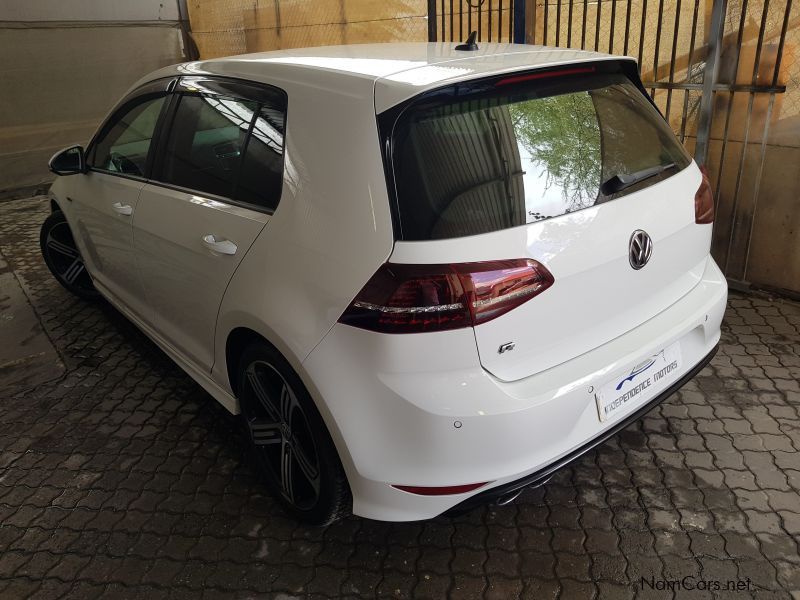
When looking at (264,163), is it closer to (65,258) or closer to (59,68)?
(65,258)

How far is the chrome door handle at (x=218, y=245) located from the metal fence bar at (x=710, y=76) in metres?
3.18

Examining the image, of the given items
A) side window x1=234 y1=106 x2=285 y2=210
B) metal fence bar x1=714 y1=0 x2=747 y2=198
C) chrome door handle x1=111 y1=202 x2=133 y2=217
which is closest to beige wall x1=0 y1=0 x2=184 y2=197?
chrome door handle x1=111 y1=202 x2=133 y2=217

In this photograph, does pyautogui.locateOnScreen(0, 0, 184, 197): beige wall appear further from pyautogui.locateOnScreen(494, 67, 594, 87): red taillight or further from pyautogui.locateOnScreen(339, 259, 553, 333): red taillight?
pyautogui.locateOnScreen(339, 259, 553, 333): red taillight

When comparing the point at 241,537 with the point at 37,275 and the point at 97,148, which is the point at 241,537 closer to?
the point at 97,148

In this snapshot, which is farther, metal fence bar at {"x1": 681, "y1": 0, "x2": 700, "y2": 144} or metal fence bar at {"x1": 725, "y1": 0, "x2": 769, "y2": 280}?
metal fence bar at {"x1": 681, "y1": 0, "x2": 700, "y2": 144}

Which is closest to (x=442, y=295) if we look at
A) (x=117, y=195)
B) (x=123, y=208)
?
(x=123, y=208)

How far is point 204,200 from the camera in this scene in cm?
264

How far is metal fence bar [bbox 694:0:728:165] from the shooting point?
155 inches

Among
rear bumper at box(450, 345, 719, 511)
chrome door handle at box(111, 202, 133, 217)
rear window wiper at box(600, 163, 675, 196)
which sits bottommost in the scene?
rear bumper at box(450, 345, 719, 511)

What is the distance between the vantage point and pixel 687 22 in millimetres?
4309

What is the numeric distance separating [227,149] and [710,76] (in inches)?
120

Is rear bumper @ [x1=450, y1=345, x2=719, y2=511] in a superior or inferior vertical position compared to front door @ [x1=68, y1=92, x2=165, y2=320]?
inferior

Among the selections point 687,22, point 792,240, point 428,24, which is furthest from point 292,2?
point 792,240

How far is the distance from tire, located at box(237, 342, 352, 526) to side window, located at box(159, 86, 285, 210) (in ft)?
1.91
